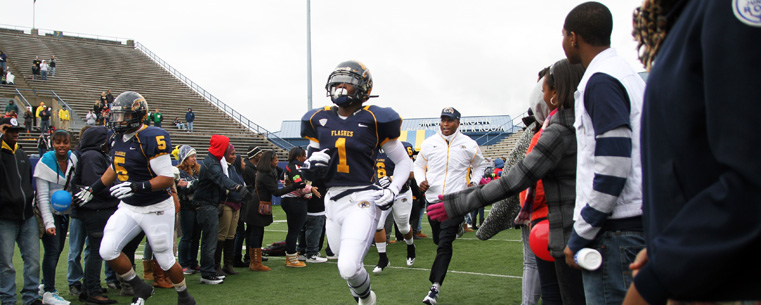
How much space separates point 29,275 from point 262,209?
3382 mm

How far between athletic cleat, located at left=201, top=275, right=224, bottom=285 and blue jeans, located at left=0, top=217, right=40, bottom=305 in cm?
220

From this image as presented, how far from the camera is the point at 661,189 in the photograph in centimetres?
140

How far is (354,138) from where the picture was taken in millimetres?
5277

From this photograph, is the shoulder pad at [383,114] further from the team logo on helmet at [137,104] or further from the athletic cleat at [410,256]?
A: the athletic cleat at [410,256]

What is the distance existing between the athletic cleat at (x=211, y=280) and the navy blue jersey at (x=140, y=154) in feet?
7.68

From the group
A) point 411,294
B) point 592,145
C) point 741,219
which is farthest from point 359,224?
point 741,219

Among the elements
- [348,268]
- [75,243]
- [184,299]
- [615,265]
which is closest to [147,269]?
[75,243]

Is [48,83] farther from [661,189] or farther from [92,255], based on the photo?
[661,189]

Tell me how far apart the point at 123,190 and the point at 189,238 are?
9.91 ft

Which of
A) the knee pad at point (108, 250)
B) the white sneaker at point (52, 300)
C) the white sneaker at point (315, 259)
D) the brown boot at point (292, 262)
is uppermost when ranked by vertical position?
the knee pad at point (108, 250)

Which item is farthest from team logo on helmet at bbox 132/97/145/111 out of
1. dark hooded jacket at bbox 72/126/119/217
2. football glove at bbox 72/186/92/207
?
dark hooded jacket at bbox 72/126/119/217

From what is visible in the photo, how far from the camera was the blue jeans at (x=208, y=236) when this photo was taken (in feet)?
26.1

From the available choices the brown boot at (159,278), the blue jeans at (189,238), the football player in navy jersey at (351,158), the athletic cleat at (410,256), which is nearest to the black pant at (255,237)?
the blue jeans at (189,238)

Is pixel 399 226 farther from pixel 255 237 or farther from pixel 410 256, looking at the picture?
pixel 255 237
